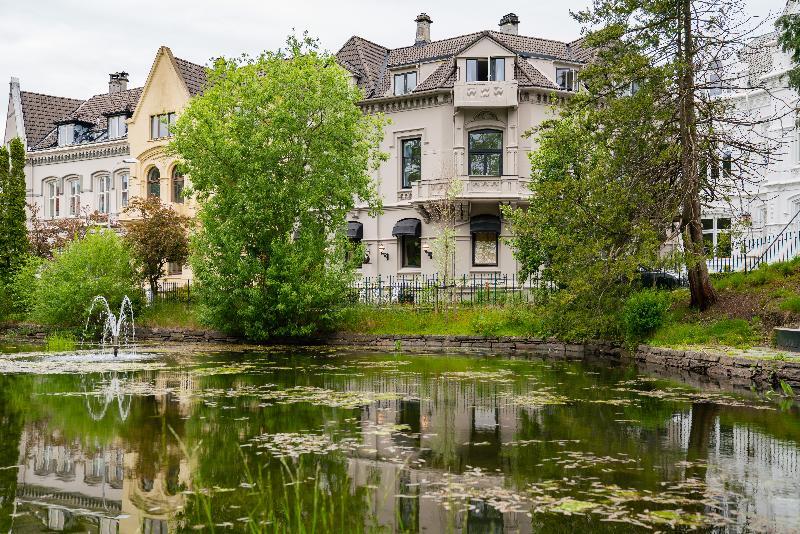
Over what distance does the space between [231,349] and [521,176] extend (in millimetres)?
17614

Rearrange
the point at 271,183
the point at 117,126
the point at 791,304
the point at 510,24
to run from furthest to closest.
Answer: the point at 117,126 < the point at 510,24 < the point at 271,183 < the point at 791,304

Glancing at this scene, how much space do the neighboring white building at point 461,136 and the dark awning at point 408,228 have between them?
7cm

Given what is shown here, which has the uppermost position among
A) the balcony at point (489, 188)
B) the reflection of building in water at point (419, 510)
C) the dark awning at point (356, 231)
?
the balcony at point (489, 188)

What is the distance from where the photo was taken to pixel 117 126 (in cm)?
5291

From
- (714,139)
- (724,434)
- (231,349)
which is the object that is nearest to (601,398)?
(724,434)

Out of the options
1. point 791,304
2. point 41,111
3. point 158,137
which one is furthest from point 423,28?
point 41,111

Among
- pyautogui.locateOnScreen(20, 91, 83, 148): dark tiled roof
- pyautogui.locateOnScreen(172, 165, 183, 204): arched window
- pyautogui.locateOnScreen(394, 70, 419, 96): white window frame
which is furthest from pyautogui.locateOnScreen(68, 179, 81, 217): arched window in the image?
pyautogui.locateOnScreen(394, 70, 419, 96): white window frame

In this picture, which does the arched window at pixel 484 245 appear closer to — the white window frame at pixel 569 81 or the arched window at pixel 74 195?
the white window frame at pixel 569 81

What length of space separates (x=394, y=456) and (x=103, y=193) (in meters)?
49.1

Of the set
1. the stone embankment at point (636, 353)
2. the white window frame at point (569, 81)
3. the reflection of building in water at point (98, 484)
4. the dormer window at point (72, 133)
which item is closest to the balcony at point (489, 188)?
the white window frame at point (569, 81)

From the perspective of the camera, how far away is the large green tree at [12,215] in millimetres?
38969

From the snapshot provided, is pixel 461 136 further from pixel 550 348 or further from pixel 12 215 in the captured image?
pixel 12 215

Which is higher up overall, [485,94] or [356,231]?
[485,94]

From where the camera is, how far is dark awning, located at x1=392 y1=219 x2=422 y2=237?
3991 cm
